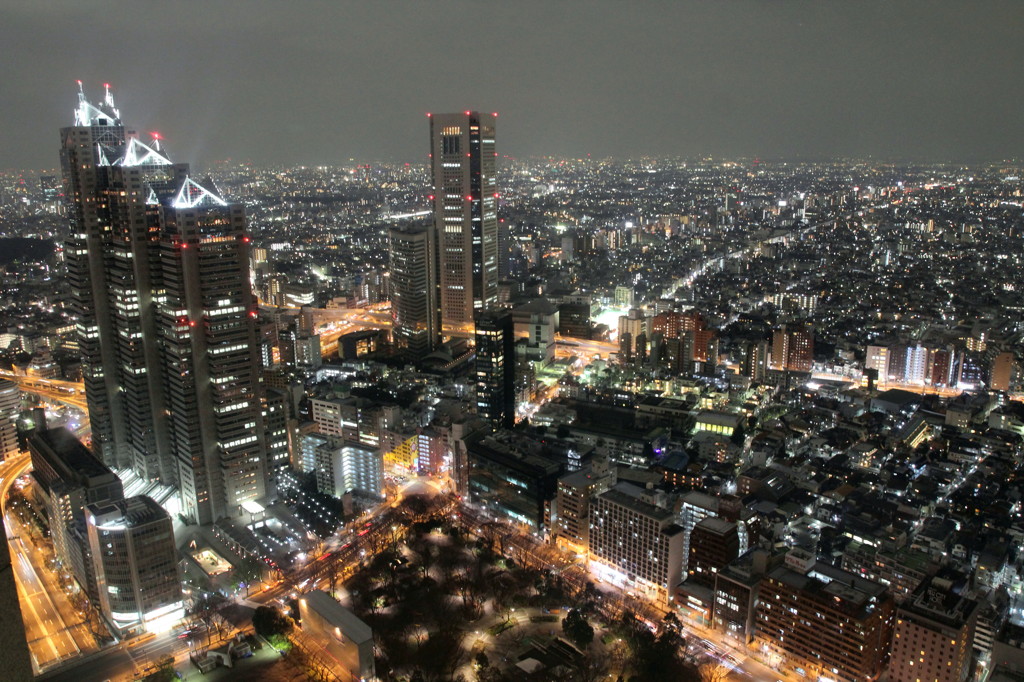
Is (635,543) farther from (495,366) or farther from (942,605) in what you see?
(495,366)

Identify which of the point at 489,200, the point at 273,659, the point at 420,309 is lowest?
the point at 273,659

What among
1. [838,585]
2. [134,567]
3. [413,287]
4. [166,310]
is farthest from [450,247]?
[838,585]

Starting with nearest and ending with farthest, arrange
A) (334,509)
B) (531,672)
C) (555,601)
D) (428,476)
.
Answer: (531,672), (555,601), (334,509), (428,476)

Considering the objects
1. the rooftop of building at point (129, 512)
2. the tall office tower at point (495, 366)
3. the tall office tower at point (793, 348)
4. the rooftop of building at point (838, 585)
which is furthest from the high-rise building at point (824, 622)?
the tall office tower at point (793, 348)

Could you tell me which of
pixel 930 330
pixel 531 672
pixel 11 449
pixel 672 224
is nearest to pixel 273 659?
pixel 531 672

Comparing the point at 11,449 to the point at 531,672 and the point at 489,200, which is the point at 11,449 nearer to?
the point at 531,672

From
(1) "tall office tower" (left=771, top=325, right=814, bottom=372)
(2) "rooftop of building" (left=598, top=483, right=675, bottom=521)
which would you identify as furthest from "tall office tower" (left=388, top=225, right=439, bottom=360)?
(2) "rooftop of building" (left=598, top=483, right=675, bottom=521)

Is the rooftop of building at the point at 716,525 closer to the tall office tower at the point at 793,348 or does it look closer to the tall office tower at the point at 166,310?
the tall office tower at the point at 166,310
